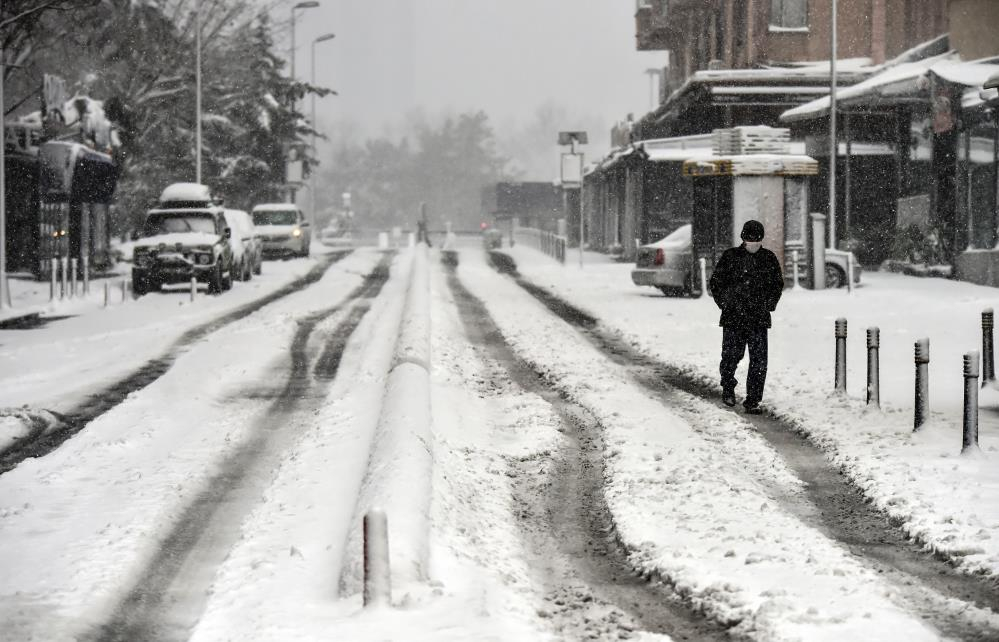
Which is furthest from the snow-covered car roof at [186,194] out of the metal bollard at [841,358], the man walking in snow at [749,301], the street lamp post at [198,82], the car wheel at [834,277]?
the metal bollard at [841,358]

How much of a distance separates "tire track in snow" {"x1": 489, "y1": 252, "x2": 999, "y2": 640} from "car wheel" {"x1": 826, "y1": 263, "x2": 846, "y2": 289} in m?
15.5

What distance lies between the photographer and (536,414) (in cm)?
1188

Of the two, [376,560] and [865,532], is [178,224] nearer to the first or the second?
[865,532]

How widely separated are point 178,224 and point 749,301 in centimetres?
2053

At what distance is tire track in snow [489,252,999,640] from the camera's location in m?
6.18

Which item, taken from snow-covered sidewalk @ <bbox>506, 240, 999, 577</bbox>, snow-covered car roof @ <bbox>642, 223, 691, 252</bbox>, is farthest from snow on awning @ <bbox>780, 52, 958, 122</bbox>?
snow-covered car roof @ <bbox>642, 223, 691, 252</bbox>

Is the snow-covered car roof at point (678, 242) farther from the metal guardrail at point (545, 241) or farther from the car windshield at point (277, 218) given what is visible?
the car windshield at point (277, 218)

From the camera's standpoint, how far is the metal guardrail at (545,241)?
41734 millimetres

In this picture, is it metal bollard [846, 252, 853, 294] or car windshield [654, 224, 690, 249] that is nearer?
metal bollard [846, 252, 853, 294]

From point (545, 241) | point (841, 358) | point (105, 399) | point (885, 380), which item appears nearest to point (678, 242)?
point (885, 380)

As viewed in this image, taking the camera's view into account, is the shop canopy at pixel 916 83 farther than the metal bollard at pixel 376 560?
Yes

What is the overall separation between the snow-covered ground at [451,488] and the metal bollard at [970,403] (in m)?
0.14

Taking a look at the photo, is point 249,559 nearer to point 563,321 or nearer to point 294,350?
point 294,350

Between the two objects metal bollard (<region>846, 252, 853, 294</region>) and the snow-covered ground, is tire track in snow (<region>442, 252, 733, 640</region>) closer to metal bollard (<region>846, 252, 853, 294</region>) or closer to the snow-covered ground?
the snow-covered ground
